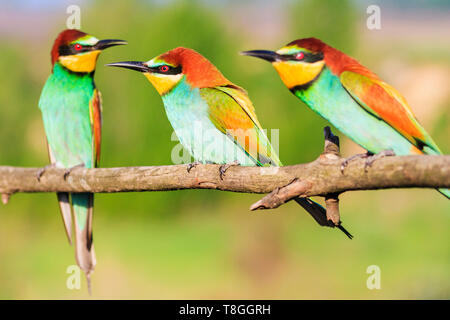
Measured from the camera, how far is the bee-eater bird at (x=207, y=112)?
2.10 metres

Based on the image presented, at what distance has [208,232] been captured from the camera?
12.4m

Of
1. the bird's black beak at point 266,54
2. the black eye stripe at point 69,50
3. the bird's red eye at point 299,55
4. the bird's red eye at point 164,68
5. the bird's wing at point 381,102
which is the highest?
the black eye stripe at point 69,50

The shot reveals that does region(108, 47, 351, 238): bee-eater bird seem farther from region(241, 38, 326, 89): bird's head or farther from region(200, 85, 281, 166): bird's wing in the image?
region(241, 38, 326, 89): bird's head

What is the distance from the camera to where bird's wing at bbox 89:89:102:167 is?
9.05 ft

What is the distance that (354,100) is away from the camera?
188 cm

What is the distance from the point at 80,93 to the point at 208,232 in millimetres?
9807

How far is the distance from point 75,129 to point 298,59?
1.35 meters

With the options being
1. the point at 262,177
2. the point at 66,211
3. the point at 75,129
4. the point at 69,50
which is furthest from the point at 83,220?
the point at 262,177

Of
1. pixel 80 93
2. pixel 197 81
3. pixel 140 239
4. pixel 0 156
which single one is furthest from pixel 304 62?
pixel 140 239

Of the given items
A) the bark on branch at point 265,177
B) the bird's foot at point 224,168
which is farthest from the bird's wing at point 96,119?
the bird's foot at point 224,168

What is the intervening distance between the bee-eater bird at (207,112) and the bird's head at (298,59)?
0.37 m

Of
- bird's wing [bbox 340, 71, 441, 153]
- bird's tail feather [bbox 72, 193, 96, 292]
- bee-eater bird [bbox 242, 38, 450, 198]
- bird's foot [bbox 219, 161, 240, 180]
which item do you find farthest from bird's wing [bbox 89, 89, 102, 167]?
bird's wing [bbox 340, 71, 441, 153]

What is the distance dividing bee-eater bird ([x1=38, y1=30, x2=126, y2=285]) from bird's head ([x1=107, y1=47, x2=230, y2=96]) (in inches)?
23.8

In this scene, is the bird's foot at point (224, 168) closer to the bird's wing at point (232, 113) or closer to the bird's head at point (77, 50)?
the bird's wing at point (232, 113)
